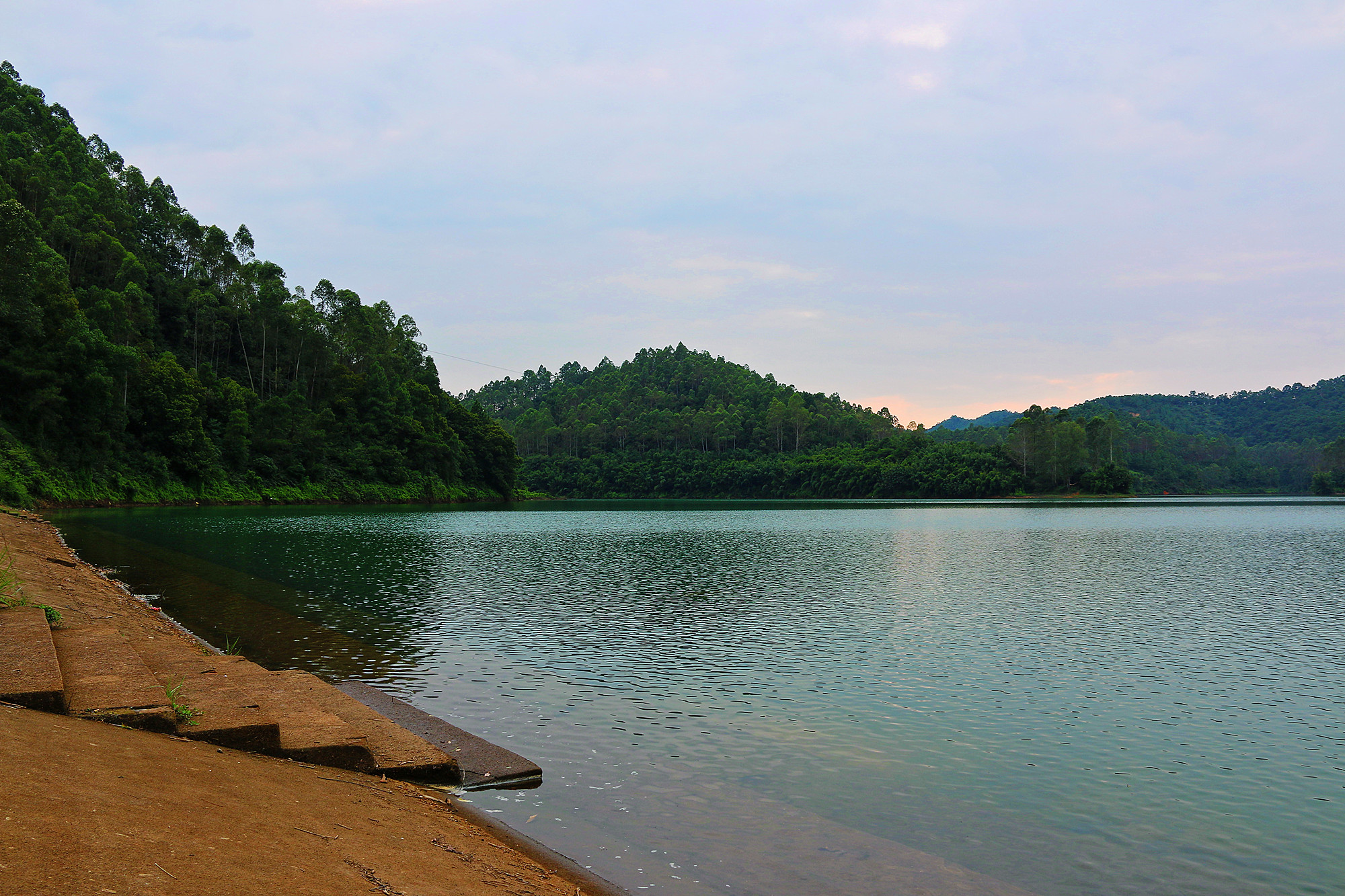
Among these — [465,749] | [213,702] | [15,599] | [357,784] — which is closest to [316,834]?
[357,784]

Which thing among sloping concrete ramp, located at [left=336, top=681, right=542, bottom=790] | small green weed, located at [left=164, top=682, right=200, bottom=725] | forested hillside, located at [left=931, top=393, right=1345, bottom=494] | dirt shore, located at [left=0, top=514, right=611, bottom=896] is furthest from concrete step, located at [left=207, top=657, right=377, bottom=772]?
forested hillside, located at [left=931, top=393, right=1345, bottom=494]

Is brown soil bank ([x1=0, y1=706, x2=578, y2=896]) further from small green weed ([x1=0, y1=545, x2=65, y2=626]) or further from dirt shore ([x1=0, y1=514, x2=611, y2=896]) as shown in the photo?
small green weed ([x1=0, y1=545, x2=65, y2=626])

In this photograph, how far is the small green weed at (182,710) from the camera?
8562mm

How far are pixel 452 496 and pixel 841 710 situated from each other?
11925 cm

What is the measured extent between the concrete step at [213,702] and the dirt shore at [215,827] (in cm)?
32

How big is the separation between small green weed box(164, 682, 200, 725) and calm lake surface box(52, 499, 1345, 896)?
10.6ft

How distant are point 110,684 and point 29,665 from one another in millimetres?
812

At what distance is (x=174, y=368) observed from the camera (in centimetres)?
8506

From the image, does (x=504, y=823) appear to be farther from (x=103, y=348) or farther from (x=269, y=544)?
(x=103, y=348)

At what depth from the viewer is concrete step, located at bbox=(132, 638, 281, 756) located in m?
8.52

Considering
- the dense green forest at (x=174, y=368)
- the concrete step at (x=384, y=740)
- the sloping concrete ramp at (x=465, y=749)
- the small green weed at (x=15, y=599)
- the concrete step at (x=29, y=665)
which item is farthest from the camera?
the dense green forest at (x=174, y=368)

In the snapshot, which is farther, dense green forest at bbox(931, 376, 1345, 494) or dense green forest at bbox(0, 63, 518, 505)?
dense green forest at bbox(931, 376, 1345, 494)

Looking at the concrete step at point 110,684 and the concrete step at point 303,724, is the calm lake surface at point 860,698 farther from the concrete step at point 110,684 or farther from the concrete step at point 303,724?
the concrete step at point 110,684

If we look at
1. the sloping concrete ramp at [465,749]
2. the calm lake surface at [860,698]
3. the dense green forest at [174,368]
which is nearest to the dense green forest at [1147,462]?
the dense green forest at [174,368]
